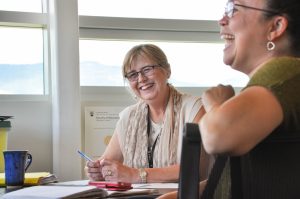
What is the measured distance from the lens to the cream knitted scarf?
253 cm

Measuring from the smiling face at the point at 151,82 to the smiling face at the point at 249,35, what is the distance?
132 cm

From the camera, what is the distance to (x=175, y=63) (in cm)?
328

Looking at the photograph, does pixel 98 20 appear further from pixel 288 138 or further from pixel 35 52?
pixel 288 138

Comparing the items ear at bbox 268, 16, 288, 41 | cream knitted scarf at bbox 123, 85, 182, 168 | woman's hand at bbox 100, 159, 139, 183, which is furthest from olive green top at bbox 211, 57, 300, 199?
cream knitted scarf at bbox 123, 85, 182, 168

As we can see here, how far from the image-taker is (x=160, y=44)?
324 centimetres

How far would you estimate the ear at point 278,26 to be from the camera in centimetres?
121

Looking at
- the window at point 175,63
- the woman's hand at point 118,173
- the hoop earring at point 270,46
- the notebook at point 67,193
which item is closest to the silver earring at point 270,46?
the hoop earring at point 270,46

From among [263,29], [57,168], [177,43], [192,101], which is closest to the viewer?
[263,29]

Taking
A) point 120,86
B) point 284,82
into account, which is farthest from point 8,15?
point 284,82

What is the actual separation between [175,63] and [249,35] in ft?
6.61

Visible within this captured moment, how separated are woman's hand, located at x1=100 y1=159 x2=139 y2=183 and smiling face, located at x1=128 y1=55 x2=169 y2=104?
50 cm

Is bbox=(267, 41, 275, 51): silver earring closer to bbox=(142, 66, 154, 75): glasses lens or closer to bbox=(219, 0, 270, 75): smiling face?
bbox=(219, 0, 270, 75): smiling face

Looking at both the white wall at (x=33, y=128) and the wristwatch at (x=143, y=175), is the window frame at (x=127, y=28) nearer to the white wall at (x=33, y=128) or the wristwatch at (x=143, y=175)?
the white wall at (x=33, y=128)

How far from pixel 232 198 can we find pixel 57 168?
195cm
